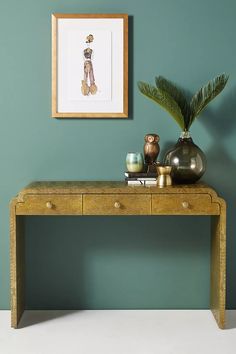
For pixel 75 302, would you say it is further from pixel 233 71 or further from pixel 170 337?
pixel 233 71

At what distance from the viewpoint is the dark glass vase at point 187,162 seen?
3453 millimetres

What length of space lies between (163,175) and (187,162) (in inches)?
7.2

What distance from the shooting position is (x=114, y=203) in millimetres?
3305

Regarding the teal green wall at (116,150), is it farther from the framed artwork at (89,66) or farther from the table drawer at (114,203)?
the table drawer at (114,203)

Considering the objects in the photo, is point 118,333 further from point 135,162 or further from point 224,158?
point 224,158

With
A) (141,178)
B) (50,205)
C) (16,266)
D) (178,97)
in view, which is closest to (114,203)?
(141,178)

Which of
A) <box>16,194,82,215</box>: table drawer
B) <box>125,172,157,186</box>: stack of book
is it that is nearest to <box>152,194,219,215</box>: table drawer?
<box>125,172,157,186</box>: stack of book

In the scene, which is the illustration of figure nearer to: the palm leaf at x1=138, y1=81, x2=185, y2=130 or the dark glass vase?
the palm leaf at x1=138, y1=81, x2=185, y2=130

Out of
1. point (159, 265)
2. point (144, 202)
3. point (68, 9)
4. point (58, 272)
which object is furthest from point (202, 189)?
point (68, 9)

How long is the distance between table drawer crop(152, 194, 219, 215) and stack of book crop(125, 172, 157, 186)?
0.51 ft

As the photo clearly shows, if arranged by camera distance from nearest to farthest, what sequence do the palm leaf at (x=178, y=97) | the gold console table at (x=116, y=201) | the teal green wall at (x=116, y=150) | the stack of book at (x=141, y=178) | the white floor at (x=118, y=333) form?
the white floor at (x=118, y=333), the gold console table at (x=116, y=201), the stack of book at (x=141, y=178), the palm leaf at (x=178, y=97), the teal green wall at (x=116, y=150)

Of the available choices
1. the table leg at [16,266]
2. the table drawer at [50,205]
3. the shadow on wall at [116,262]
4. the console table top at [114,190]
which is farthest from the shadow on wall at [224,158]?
the table leg at [16,266]

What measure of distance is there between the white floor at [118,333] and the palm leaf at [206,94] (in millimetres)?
1241

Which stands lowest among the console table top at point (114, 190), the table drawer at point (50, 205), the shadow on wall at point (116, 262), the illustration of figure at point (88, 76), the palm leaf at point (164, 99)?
the shadow on wall at point (116, 262)
